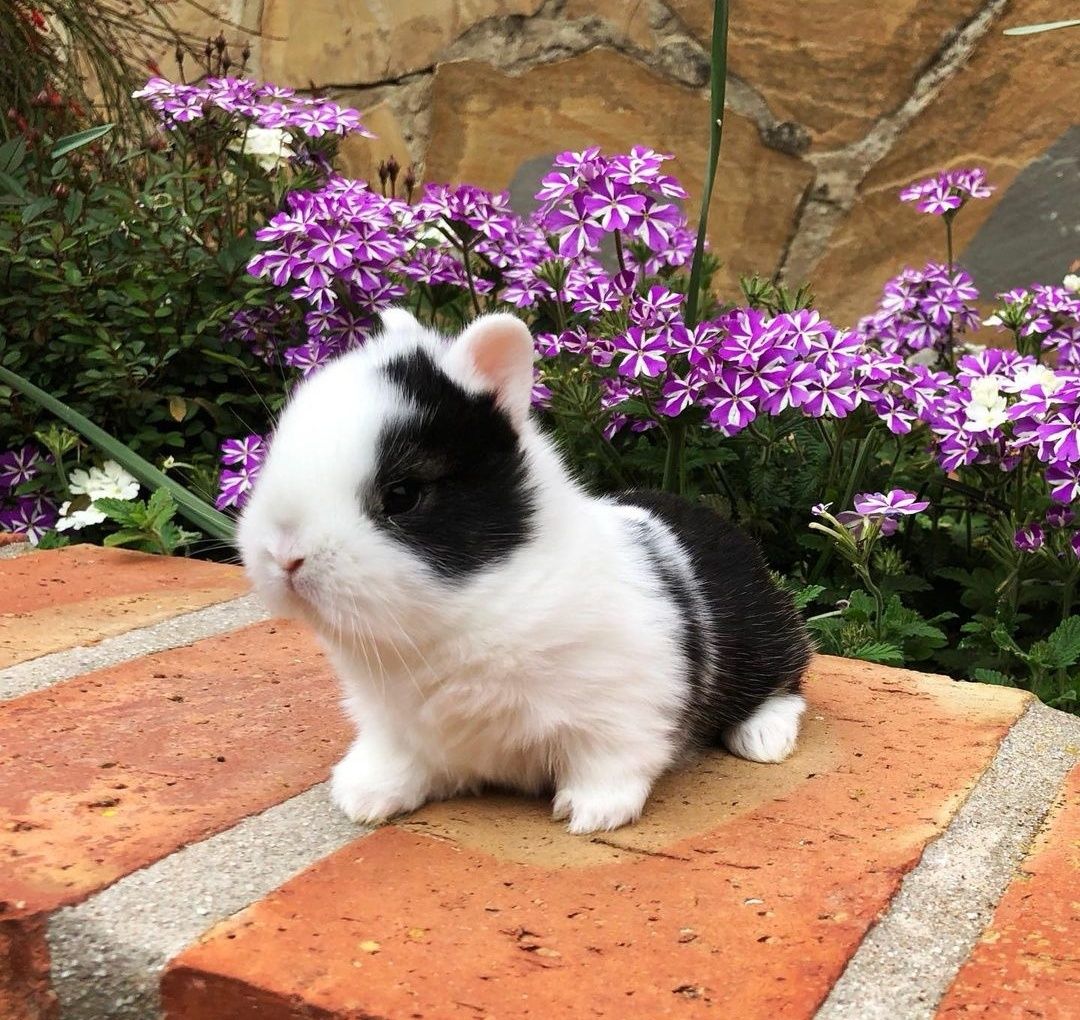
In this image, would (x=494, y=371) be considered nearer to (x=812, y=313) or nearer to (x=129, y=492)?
(x=812, y=313)

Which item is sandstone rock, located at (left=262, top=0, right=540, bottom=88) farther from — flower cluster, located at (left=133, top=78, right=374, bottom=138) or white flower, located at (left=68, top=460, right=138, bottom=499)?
white flower, located at (left=68, top=460, right=138, bottom=499)

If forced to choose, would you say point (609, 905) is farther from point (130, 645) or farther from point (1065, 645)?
point (1065, 645)

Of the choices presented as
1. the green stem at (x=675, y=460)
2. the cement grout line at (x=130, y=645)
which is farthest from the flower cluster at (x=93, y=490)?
the green stem at (x=675, y=460)

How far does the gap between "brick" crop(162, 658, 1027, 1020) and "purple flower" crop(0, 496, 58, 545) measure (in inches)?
69.0

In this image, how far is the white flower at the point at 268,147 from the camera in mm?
→ 3188

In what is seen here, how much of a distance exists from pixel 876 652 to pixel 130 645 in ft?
3.95

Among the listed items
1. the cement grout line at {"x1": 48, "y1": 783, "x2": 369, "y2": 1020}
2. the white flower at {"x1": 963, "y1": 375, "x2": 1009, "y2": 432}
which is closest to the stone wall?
the white flower at {"x1": 963, "y1": 375, "x2": 1009, "y2": 432}

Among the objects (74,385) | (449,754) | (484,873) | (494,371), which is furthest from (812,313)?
(74,385)

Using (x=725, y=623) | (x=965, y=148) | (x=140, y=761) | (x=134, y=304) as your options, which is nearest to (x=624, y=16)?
(x=965, y=148)

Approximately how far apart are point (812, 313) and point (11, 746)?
160 cm

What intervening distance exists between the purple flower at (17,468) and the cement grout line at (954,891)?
2.22m

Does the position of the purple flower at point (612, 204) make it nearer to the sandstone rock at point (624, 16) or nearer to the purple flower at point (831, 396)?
the purple flower at point (831, 396)

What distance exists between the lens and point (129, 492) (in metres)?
2.82

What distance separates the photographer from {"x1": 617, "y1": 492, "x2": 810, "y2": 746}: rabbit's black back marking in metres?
1.67
